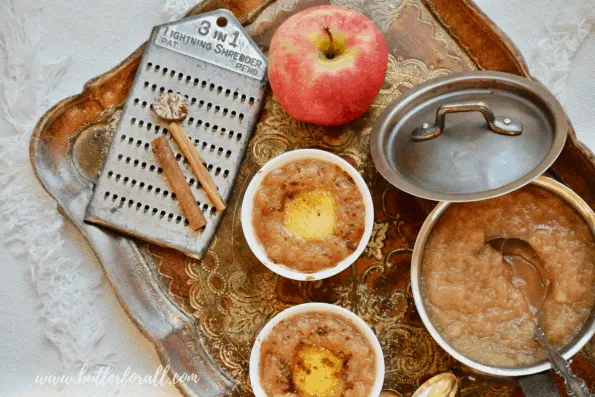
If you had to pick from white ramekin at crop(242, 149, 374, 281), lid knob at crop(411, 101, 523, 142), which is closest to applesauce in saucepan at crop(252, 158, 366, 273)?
white ramekin at crop(242, 149, 374, 281)

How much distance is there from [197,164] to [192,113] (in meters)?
0.21

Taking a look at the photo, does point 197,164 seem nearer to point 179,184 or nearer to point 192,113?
point 179,184

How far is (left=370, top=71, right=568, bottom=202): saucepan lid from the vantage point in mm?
1982

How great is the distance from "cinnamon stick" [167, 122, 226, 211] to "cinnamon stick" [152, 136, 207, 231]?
45 millimetres

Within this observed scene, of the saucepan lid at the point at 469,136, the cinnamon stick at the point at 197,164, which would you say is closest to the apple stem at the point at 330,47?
the saucepan lid at the point at 469,136

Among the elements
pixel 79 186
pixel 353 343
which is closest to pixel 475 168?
pixel 353 343

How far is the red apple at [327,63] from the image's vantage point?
6.81ft

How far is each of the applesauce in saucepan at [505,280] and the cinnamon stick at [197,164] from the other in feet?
2.62

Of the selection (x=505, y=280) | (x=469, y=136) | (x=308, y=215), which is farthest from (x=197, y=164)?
(x=505, y=280)

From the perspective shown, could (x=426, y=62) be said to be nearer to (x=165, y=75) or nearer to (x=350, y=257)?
(x=350, y=257)

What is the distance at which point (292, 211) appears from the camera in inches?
86.7

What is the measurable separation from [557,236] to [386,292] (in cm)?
63

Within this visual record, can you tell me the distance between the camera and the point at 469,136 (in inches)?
79.4

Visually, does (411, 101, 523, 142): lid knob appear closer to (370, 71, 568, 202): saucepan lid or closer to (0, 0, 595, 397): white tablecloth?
(370, 71, 568, 202): saucepan lid
